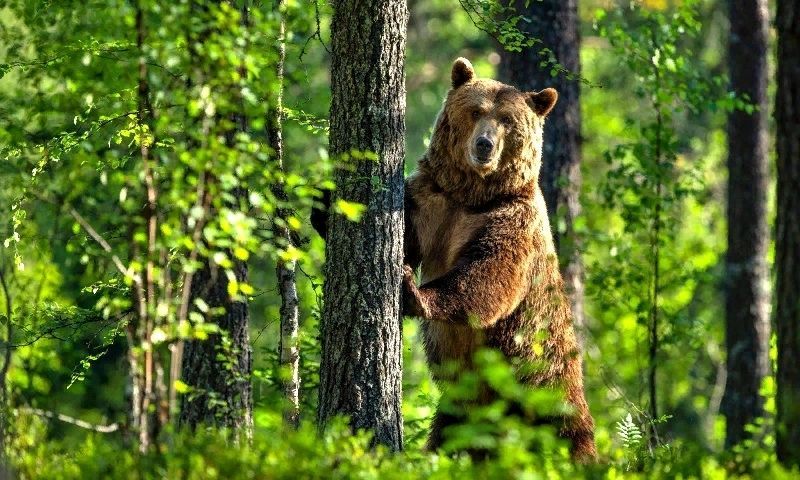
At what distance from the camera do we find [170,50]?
497cm

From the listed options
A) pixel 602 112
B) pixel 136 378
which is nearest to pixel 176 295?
pixel 136 378

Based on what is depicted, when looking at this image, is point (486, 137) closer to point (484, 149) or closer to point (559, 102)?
point (484, 149)

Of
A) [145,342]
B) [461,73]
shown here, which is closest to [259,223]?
[461,73]

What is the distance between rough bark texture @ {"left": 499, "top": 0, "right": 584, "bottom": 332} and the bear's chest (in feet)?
7.57

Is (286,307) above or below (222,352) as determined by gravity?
above

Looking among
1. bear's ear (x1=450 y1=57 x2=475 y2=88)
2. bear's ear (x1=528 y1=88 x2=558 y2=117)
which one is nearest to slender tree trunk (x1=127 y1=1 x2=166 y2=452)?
bear's ear (x1=450 y1=57 x2=475 y2=88)

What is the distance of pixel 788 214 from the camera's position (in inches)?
206

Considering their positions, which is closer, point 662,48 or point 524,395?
point 524,395

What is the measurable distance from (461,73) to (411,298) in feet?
6.94

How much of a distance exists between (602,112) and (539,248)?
14.9 m

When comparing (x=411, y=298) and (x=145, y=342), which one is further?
(x=411, y=298)

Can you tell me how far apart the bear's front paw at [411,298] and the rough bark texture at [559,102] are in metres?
3.43

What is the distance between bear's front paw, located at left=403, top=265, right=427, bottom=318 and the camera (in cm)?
632

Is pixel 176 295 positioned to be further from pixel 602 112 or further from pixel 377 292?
pixel 602 112
